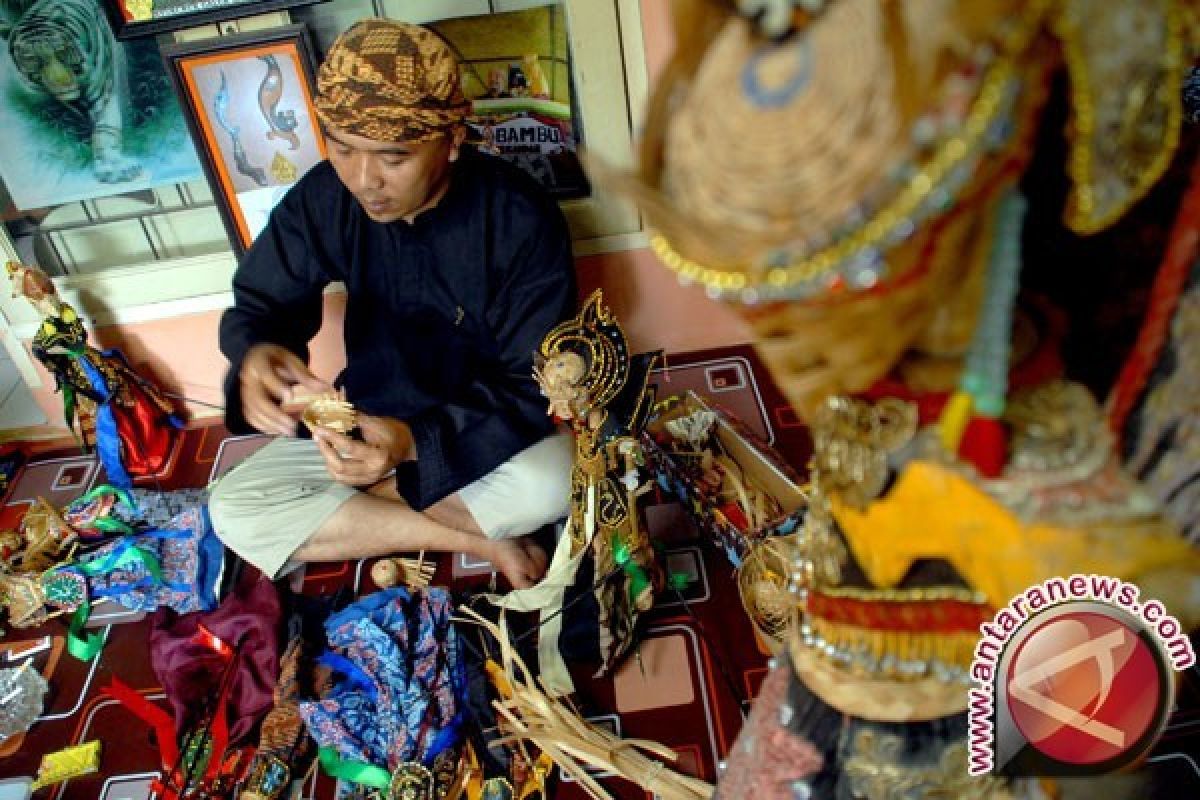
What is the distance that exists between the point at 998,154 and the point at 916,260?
0.25 ft

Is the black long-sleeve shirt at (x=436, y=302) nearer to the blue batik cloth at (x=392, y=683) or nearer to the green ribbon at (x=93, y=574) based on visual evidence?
the blue batik cloth at (x=392, y=683)

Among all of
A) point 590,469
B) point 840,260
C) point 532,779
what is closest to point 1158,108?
point 840,260

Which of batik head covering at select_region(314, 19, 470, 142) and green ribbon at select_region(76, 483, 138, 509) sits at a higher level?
batik head covering at select_region(314, 19, 470, 142)

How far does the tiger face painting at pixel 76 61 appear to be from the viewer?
206 cm

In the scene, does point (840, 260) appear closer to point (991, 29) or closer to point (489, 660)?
point (991, 29)

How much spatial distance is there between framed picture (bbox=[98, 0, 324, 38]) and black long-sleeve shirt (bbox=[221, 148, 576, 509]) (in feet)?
1.25

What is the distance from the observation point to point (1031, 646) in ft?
2.44

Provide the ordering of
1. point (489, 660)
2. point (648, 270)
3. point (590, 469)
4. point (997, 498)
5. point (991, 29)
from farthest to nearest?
point (648, 270)
point (489, 660)
point (590, 469)
point (997, 498)
point (991, 29)

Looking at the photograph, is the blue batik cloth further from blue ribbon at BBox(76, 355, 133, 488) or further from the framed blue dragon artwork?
the framed blue dragon artwork

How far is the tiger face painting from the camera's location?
206 cm

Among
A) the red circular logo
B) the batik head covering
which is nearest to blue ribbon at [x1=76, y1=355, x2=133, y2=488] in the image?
the batik head covering

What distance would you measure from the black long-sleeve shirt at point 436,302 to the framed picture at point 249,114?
0.26m

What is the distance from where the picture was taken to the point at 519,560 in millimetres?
2023

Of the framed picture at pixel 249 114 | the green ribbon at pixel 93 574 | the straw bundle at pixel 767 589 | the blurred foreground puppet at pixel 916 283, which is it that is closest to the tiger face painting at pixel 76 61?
the framed picture at pixel 249 114
